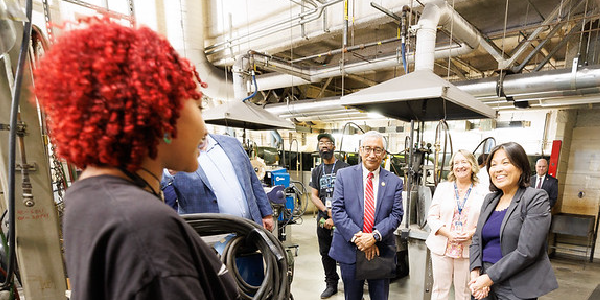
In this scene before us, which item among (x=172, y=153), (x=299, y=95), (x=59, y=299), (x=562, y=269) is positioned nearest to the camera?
(x=172, y=153)

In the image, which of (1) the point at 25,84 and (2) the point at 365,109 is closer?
(1) the point at 25,84

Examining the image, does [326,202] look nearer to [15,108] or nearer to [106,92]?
[15,108]

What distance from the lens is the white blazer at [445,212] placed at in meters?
2.08

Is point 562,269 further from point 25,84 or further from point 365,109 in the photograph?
point 25,84

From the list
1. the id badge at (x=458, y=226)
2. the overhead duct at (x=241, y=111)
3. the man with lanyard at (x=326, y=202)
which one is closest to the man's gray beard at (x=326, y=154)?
the man with lanyard at (x=326, y=202)

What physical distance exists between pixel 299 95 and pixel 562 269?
6.11m

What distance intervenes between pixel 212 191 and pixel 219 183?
0.20ft

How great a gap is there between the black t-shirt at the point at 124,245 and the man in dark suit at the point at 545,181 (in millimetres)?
5602

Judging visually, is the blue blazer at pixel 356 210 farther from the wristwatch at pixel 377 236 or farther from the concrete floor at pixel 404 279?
the concrete floor at pixel 404 279

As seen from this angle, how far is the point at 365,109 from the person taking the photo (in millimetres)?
2350

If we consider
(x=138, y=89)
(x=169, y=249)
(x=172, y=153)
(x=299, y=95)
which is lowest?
Result: (x=169, y=249)

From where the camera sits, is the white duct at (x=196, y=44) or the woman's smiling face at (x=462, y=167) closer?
the woman's smiling face at (x=462, y=167)

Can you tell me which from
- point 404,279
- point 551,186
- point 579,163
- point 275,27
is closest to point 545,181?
point 551,186

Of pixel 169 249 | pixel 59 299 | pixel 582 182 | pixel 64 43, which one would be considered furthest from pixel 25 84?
pixel 582 182
